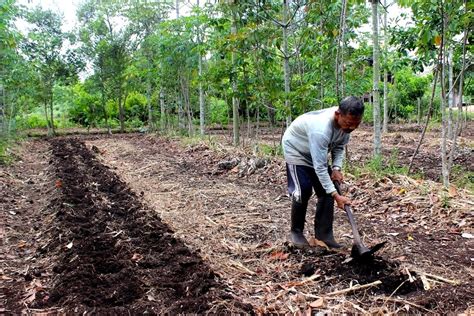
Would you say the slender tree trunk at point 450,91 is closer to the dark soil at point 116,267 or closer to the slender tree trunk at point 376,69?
the slender tree trunk at point 376,69

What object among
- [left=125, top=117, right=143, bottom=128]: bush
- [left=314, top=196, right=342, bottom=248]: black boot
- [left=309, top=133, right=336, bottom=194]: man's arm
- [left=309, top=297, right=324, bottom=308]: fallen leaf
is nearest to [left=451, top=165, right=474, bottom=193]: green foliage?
[left=314, top=196, right=342, bottom=248]: black boot

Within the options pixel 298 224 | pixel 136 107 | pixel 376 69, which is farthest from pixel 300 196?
pixel 136 107

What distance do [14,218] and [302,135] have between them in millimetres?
3846

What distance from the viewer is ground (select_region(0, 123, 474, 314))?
3121mm

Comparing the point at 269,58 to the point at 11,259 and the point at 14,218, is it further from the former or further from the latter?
the point at 11,259

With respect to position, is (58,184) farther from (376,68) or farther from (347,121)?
(347,121)

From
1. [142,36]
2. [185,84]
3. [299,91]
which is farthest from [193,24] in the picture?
[142,36]

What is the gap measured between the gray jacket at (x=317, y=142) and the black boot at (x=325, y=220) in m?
0.34

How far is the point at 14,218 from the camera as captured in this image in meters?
5.59

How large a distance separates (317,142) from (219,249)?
1437mm

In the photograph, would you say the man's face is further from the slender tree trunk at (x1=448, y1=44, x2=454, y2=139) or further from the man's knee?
the slender tree trunk at (x1=448, y1=44, x2=454, y2=139)

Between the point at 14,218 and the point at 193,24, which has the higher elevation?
the point at 193,24

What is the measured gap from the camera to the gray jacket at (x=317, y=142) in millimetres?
3576

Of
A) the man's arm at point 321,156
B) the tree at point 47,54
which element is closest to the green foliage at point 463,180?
the man's arm at point 321,156
